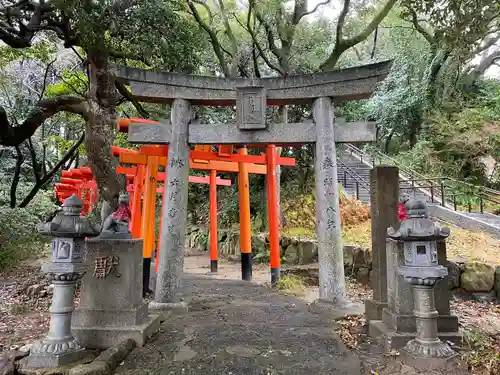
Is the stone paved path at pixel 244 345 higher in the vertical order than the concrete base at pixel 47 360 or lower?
lower

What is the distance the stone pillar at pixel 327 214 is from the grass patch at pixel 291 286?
3069mm

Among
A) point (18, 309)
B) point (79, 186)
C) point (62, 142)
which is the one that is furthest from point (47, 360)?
point (62, 142)

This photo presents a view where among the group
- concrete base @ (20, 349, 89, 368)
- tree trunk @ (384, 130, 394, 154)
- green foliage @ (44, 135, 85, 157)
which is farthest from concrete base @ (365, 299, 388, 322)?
tree trunk @ (384, 130, 394, 154)

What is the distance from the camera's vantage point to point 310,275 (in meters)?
11.5

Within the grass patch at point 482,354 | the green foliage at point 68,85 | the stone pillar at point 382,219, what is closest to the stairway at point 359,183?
the stone pillar at point 382,219

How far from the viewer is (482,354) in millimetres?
3875

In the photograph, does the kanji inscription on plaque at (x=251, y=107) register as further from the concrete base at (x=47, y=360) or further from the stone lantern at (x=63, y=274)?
the concrete base at (x=47, y=360)

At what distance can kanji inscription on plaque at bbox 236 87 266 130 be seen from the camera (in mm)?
6688

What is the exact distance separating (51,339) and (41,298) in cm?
560

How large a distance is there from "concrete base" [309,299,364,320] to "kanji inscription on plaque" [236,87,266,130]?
11.4 ft

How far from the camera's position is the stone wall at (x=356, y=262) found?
27.4ft

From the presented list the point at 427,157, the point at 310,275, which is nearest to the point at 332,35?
the point at 427,157

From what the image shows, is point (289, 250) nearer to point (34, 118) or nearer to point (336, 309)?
point (336, 309)

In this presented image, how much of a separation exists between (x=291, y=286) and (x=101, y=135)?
20.8ft
